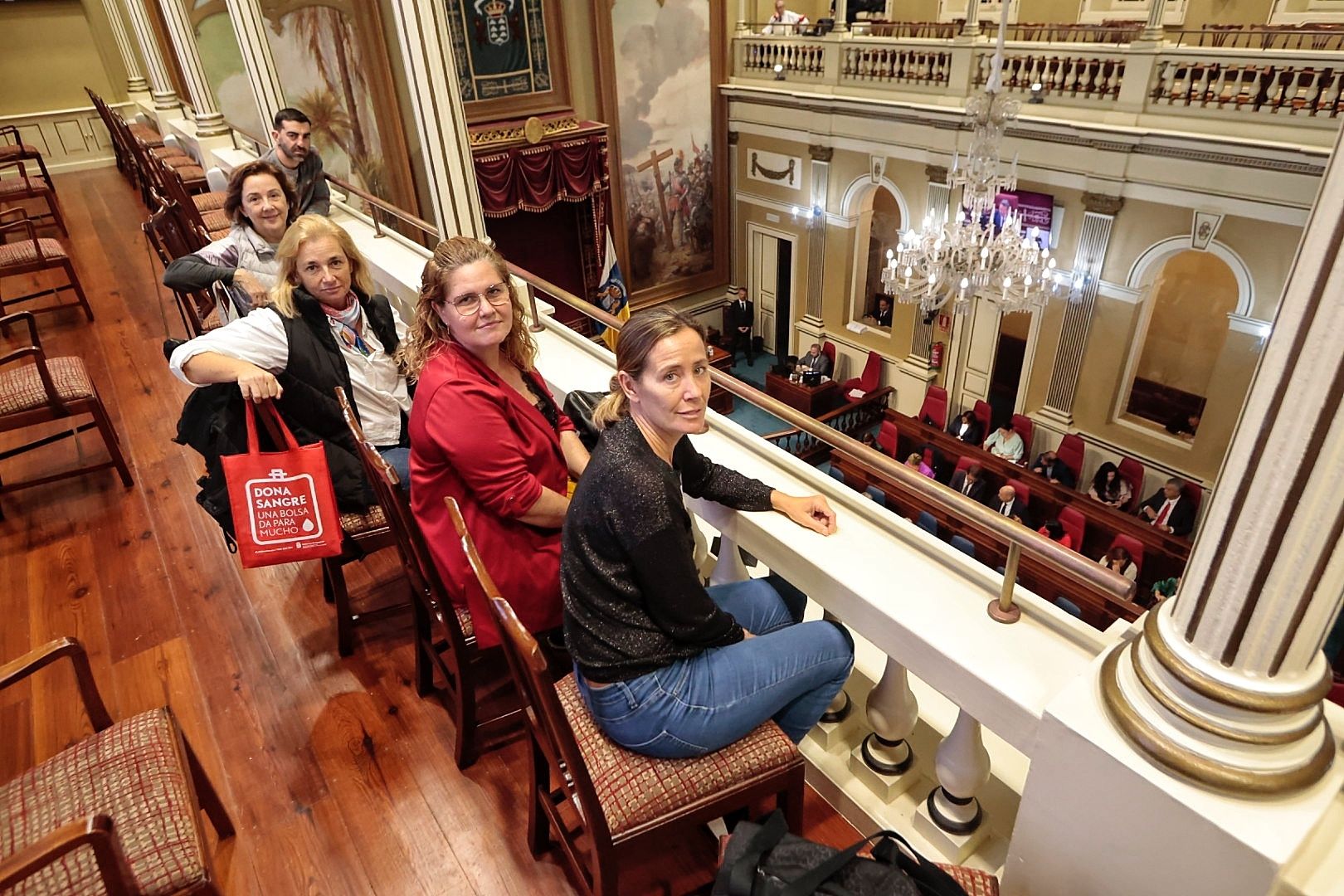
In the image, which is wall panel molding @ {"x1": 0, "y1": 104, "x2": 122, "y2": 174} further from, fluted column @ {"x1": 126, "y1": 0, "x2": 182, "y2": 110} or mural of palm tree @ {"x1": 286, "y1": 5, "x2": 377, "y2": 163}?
mural of palm tree @ {"x1": 286, "y1": 5, "x2": 377, "y2": 163}

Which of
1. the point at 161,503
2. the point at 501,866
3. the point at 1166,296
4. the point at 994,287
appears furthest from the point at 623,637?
the point at 1166,296

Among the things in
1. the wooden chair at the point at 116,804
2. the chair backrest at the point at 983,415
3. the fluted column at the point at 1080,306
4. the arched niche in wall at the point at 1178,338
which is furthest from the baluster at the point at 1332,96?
the wooden chair at the point at 116,804

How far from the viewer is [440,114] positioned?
9.82 feet

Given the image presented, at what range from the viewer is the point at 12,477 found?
11.0 feet

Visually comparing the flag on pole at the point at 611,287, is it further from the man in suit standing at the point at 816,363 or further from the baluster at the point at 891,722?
the baluster at the point at 891,722

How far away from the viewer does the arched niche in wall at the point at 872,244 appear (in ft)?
30.9

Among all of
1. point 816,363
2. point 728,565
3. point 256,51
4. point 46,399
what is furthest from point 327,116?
point 728,565

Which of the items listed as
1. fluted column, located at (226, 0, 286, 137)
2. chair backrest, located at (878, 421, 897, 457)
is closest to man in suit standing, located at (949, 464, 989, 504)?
chair backrest, located at (878, 421, 897, 457)

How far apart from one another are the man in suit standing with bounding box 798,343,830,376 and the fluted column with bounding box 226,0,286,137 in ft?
20.6

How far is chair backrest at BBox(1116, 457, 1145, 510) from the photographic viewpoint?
7215 millimetres

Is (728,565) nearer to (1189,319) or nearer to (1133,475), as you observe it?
(1133,475)

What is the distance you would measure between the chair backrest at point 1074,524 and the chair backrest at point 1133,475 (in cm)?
112

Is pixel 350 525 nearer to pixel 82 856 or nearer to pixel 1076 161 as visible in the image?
pixel 82 856

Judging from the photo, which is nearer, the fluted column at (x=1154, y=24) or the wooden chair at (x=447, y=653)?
the wooden chair at (x=447, y=653)
